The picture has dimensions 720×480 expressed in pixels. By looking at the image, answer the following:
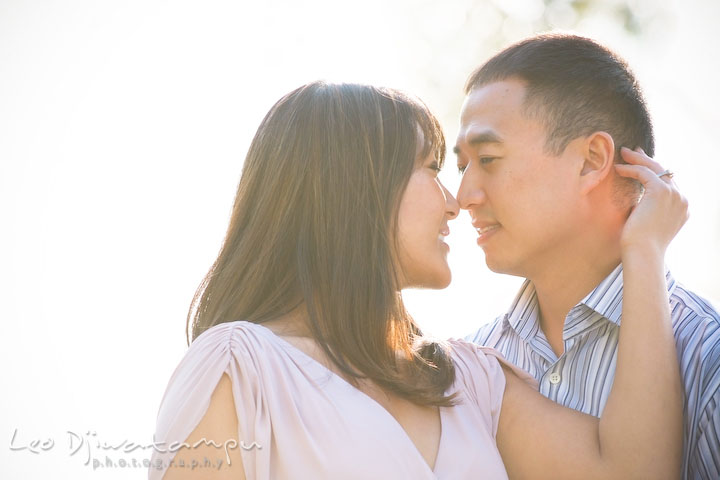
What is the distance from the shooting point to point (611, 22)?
4.86m

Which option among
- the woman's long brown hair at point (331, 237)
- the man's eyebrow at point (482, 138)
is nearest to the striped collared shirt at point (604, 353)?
the woman's long brown hair at point (331, 237)

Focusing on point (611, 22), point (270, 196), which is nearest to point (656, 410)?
point (270, 196)

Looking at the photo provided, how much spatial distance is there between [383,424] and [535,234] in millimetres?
1255

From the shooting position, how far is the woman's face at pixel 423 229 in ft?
8.68

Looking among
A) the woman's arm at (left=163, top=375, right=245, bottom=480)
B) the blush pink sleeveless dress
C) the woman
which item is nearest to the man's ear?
the woman

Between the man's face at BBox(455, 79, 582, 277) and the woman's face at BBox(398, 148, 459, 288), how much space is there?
475mm

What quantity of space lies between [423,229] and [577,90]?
1.05 m

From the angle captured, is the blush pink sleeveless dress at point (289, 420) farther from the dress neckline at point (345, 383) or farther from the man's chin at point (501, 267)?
the man's chin at point (501, 267)

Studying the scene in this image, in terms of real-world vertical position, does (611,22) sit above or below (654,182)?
above

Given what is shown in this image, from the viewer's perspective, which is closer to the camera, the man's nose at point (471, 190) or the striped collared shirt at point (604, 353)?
the striped collared shirt at point (604, 353)

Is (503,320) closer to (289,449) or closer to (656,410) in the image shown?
(656,410)

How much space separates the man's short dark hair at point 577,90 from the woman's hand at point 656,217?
0.35 metres

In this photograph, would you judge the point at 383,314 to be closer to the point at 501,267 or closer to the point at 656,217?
the point at 501,267

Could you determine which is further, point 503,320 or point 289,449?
point 503,320
